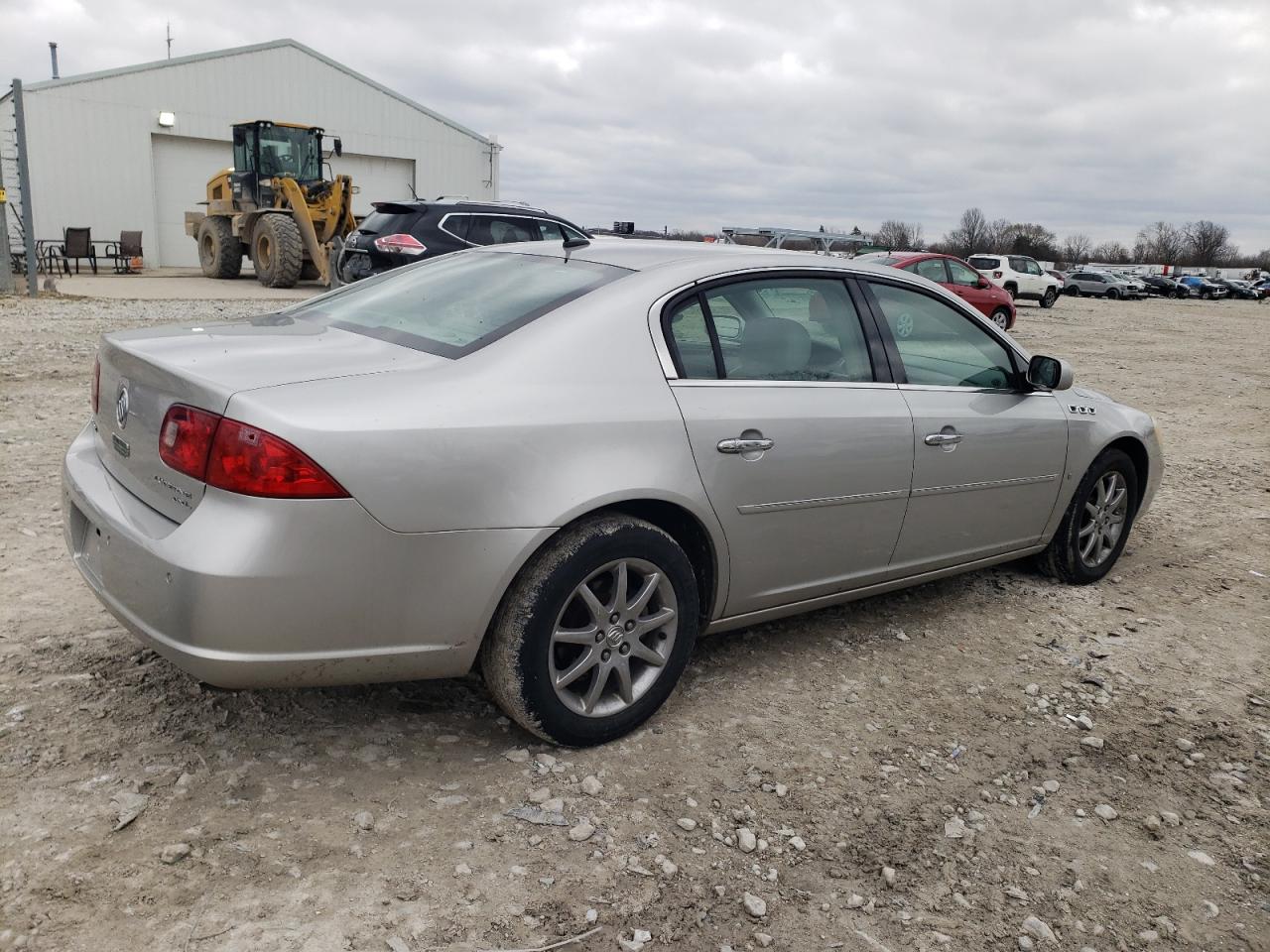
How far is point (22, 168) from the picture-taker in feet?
53.4

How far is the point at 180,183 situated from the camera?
93.4 feet

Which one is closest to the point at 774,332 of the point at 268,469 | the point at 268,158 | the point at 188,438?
the point at 268,469

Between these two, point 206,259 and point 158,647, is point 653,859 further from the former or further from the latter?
point 206,259

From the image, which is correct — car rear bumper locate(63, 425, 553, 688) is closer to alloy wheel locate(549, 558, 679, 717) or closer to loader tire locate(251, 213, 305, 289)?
alloy wheel locate(549, 558, 679, 717)

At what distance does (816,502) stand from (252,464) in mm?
1796

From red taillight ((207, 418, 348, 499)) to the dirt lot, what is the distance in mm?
855

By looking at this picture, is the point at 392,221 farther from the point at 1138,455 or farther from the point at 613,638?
the point at 613,638

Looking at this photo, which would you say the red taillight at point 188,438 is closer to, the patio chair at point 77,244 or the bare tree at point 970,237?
the patio chair at point 77,244

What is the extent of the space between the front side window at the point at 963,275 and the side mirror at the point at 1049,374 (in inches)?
611

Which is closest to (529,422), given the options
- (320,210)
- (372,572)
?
(372,572)

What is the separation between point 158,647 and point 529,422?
1.08 m

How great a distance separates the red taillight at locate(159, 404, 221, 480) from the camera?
2492 millimetres

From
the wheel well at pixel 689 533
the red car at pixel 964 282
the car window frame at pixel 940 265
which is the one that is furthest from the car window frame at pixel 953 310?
the red car at pixel 964 282

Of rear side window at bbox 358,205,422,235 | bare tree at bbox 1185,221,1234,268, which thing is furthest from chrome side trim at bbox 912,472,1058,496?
bare tree at bbox 1185,221,1234,268
